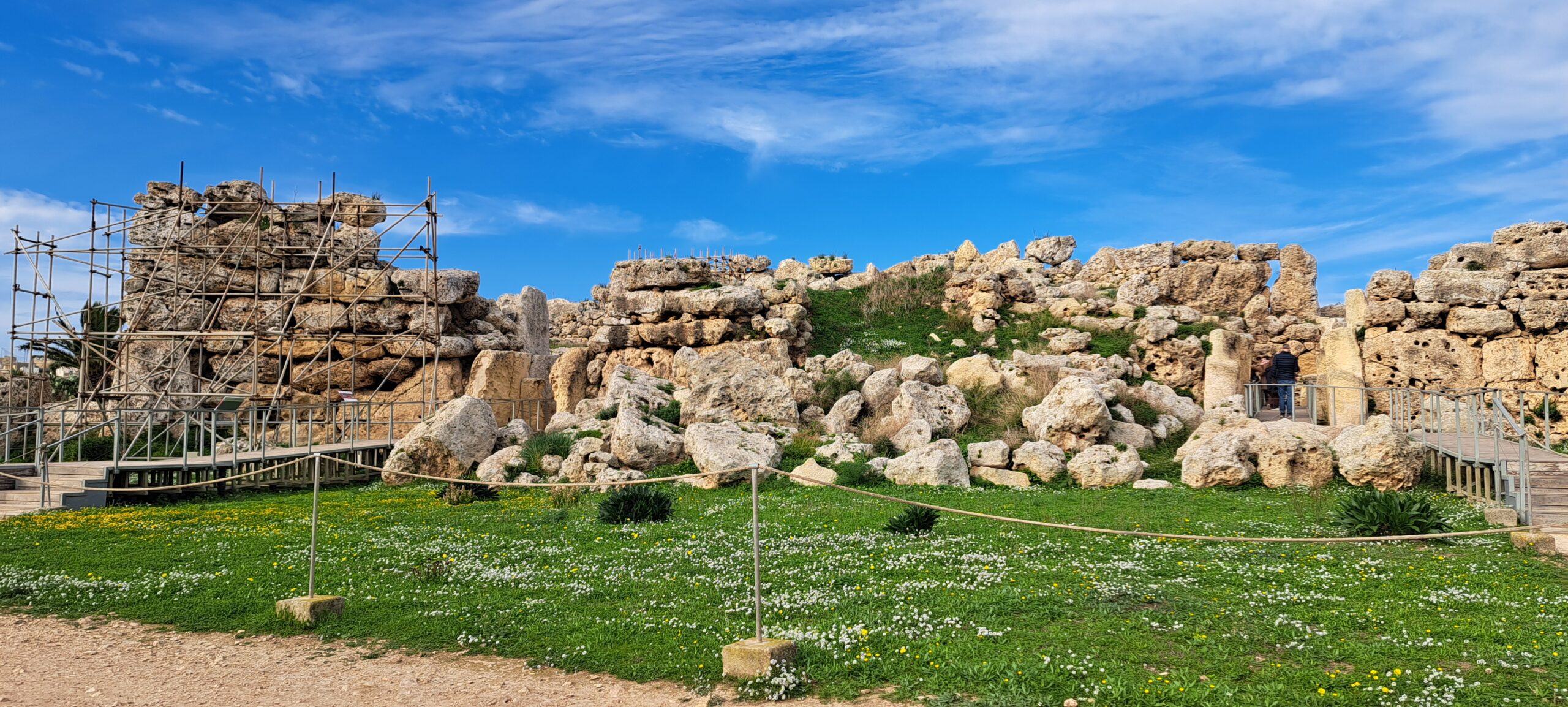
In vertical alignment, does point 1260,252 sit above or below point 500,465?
above

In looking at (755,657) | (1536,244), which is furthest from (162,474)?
(1536,244)

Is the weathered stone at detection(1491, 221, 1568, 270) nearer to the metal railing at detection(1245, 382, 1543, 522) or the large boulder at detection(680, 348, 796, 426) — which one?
the metal railing at detection(1245, 382, 1543, 522)

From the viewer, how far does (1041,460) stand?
16078mm

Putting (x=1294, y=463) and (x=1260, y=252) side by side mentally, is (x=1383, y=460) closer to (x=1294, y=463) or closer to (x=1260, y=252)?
(x=1294, y=463)

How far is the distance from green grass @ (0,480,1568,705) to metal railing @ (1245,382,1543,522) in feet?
2.59

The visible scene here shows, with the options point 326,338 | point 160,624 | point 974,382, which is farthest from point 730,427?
point 326,338

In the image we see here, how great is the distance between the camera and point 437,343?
25594 millimetres

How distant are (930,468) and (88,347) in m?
24.7

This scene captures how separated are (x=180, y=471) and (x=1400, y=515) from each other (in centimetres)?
2061

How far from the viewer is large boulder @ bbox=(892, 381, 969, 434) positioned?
1884 centimetres

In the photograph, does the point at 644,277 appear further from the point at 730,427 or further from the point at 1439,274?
the point at 1439,274

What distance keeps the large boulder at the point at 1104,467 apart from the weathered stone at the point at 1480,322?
892 cm

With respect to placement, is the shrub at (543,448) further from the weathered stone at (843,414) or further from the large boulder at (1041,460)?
the large boulder at (1041,460)

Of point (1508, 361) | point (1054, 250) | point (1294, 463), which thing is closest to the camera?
point (1294, 463)
